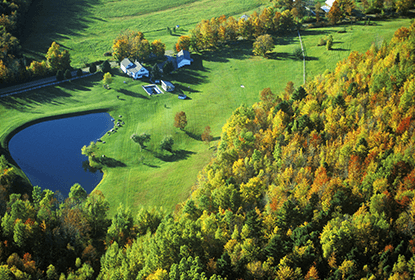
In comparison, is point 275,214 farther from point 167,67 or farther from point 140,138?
point 167,67

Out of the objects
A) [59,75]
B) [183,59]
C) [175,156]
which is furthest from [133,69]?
[175,156]

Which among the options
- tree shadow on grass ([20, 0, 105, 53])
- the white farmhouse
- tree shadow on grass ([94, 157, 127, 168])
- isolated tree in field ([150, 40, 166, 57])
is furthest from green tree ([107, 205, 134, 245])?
tree shadow on grass ([20, 0, 105, 53])

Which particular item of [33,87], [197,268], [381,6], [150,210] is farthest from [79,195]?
[381,6]

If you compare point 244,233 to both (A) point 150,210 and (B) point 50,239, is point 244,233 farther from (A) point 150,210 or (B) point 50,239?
(B) point 50,239

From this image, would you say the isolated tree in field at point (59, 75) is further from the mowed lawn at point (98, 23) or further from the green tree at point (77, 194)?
the green tree at point (77, 194)

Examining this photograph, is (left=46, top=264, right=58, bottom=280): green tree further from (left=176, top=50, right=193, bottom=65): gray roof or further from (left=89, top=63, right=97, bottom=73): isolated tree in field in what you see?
(left=176, top=50, right=193, bottom=65): gray roof

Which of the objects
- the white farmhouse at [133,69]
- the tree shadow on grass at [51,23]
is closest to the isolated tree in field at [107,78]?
the white farmhouse at [133,69]
